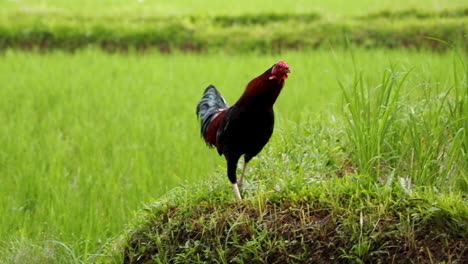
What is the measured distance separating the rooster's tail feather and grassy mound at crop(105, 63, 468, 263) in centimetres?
23

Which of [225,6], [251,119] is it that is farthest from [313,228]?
[225,6]

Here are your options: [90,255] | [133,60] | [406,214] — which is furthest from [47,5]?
[406,214]

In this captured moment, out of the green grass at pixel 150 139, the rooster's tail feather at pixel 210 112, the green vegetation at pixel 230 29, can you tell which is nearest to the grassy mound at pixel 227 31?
the green vegetation at pixel 230 29

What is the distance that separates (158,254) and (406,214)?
3.08 ft

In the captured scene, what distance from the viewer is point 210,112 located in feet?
8.61

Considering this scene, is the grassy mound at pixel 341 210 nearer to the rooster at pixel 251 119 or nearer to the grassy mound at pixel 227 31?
the rooster at pixel 251 119

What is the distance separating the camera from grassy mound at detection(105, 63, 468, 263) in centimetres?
221

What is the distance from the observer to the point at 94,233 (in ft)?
10.1

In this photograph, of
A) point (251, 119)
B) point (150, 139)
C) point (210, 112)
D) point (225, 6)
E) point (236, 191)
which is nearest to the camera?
point (251, 119)

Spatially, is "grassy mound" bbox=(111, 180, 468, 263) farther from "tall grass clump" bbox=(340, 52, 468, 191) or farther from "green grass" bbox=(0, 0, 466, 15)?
"green grass" bbox=(0, 0, 466, 15)

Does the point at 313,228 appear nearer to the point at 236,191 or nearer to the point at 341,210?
the point at 341,210

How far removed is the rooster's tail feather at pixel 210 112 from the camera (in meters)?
2.54

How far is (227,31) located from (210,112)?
6.01 m

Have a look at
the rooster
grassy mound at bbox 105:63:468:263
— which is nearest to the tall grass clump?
grassy mound at bbox 105:63:468:263
